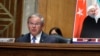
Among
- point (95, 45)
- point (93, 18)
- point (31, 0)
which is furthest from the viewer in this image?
point (31, 0)

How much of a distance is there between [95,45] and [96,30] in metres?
1.54

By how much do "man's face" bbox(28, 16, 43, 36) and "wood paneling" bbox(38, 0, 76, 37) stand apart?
Result: 2.54 metres

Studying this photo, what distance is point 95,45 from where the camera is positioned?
7.71ft

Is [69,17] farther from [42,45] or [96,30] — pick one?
[42,45]

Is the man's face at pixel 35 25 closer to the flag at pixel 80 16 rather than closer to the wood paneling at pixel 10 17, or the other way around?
the flag at pixel 80 16

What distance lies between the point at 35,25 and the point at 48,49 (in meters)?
0.74

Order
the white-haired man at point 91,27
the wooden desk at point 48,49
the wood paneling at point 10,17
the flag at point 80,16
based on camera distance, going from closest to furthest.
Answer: the wooden desk at point 48,49 → the white-haired man at point 91,27 → the flag at point 80,16 → the wood paneling at point 10,17

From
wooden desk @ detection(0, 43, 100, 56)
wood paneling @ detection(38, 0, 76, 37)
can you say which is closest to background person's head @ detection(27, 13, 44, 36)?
wooden desk @ detection(0, 43, 100, 56)

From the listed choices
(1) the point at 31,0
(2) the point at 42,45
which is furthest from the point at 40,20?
(1) the point at 31,0

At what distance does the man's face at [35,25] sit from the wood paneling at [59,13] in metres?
2.54

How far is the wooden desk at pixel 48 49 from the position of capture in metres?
2.38

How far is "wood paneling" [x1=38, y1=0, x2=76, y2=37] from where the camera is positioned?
5.70m

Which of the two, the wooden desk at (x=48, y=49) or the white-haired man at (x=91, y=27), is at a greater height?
the white-haired man at (x=91, y=27)

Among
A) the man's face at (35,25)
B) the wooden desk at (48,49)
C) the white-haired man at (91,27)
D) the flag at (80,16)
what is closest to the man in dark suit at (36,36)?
the man's face at (35,25)
